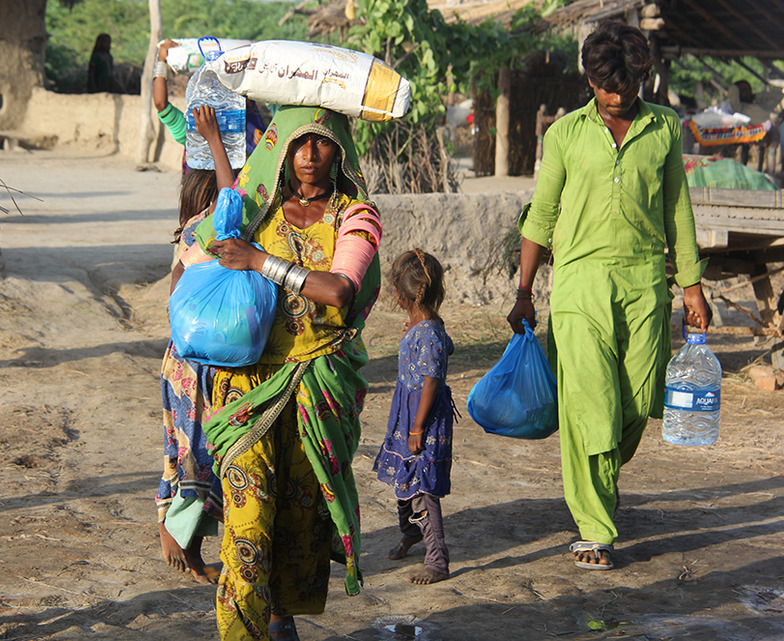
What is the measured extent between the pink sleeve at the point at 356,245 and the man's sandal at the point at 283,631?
3.49 feet

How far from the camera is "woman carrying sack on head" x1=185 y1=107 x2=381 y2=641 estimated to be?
2.67m

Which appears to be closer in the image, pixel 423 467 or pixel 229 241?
pixel 229 241

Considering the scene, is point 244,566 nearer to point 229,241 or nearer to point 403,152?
point 229,241

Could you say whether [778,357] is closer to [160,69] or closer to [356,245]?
[160,69]

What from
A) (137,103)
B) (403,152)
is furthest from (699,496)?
(137,103)

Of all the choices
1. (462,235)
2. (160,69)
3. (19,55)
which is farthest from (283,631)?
(19,55)

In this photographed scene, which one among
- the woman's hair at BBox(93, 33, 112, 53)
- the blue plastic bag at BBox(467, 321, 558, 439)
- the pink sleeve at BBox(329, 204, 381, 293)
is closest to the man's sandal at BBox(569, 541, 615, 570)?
the blue plastic bag at BBox(467, 321, 558, 439)

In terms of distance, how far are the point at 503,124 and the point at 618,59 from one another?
1298cm

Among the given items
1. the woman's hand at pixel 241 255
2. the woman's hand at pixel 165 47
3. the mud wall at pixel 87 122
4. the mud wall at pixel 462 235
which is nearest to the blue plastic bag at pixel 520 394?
the woman's hand at pixel 241 255

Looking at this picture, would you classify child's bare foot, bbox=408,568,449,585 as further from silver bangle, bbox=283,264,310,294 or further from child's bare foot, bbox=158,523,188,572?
silver bangle, bbox=283,264,310,294

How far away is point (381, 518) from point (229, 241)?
1998 mm

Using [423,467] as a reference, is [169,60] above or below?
above

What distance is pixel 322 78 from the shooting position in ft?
9.23

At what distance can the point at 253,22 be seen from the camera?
117 feet
